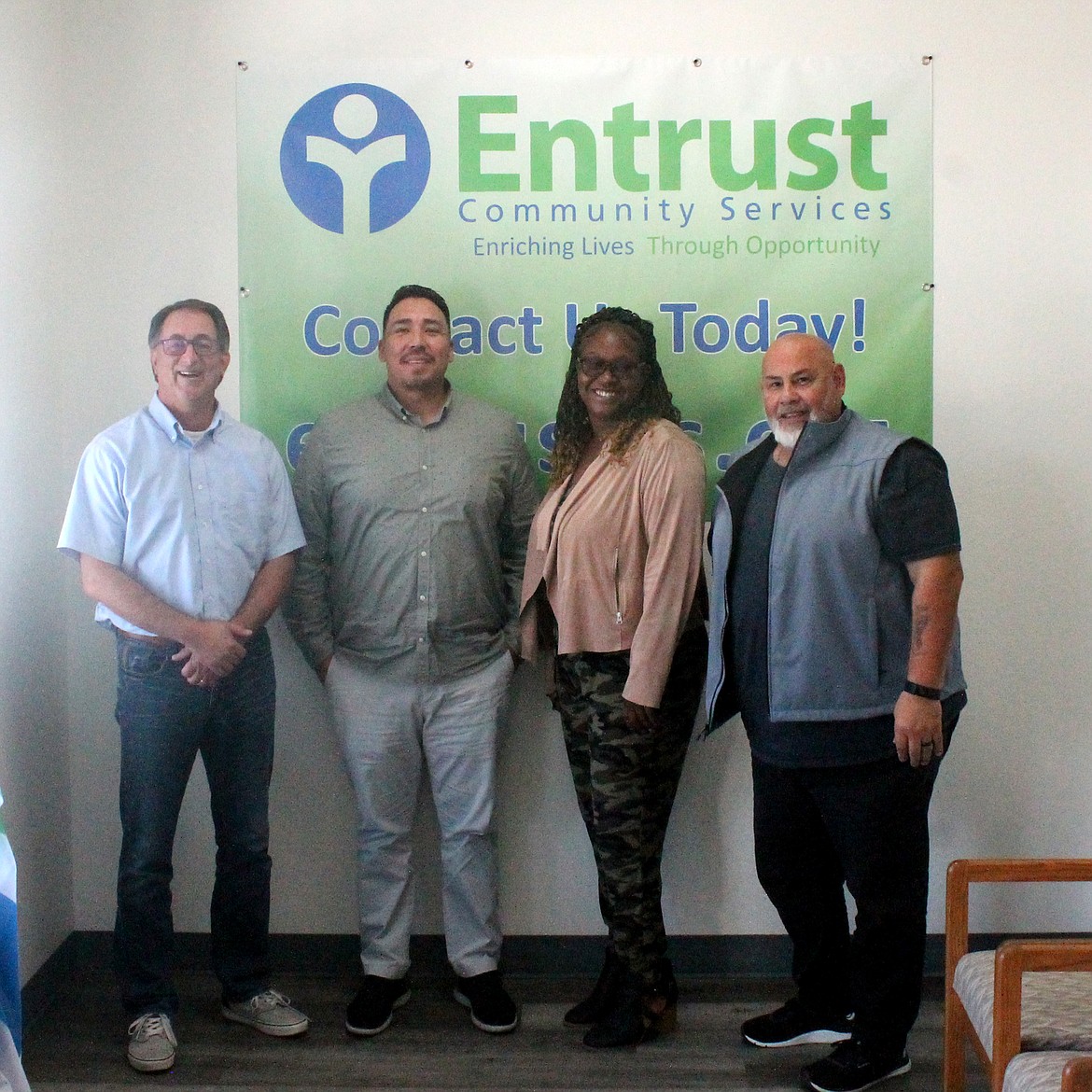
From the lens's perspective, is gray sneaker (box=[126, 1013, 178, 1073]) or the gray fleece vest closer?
the gray fleece vest

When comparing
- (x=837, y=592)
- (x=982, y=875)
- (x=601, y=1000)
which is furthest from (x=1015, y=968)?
(x=601, y=1000)

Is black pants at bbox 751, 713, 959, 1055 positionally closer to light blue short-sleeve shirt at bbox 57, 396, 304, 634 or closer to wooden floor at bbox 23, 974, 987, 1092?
wooden floor at bbox 23, 974, 987, 1092

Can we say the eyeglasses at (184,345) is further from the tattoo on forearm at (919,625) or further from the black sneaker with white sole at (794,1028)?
the black sneaker with white sole at (794,1028)

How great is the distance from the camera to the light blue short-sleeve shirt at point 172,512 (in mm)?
2557

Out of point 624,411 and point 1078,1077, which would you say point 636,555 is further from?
point 1078,1077

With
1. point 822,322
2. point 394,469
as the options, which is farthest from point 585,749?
point 822,322

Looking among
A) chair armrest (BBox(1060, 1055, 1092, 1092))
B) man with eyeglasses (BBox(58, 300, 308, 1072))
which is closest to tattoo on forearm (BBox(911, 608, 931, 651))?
chair armrest (BBox(1060, 1055, 1092, 1092))

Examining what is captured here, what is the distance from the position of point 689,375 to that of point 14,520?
69.1 inches

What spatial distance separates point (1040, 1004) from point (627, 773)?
38.2 inches

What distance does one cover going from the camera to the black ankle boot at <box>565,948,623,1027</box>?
2.84 metres

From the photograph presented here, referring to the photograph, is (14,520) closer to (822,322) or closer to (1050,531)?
(822,322)

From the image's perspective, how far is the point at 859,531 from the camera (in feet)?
7.61

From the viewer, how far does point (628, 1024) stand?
106 inches

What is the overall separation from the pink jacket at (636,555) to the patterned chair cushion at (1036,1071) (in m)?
1.01
